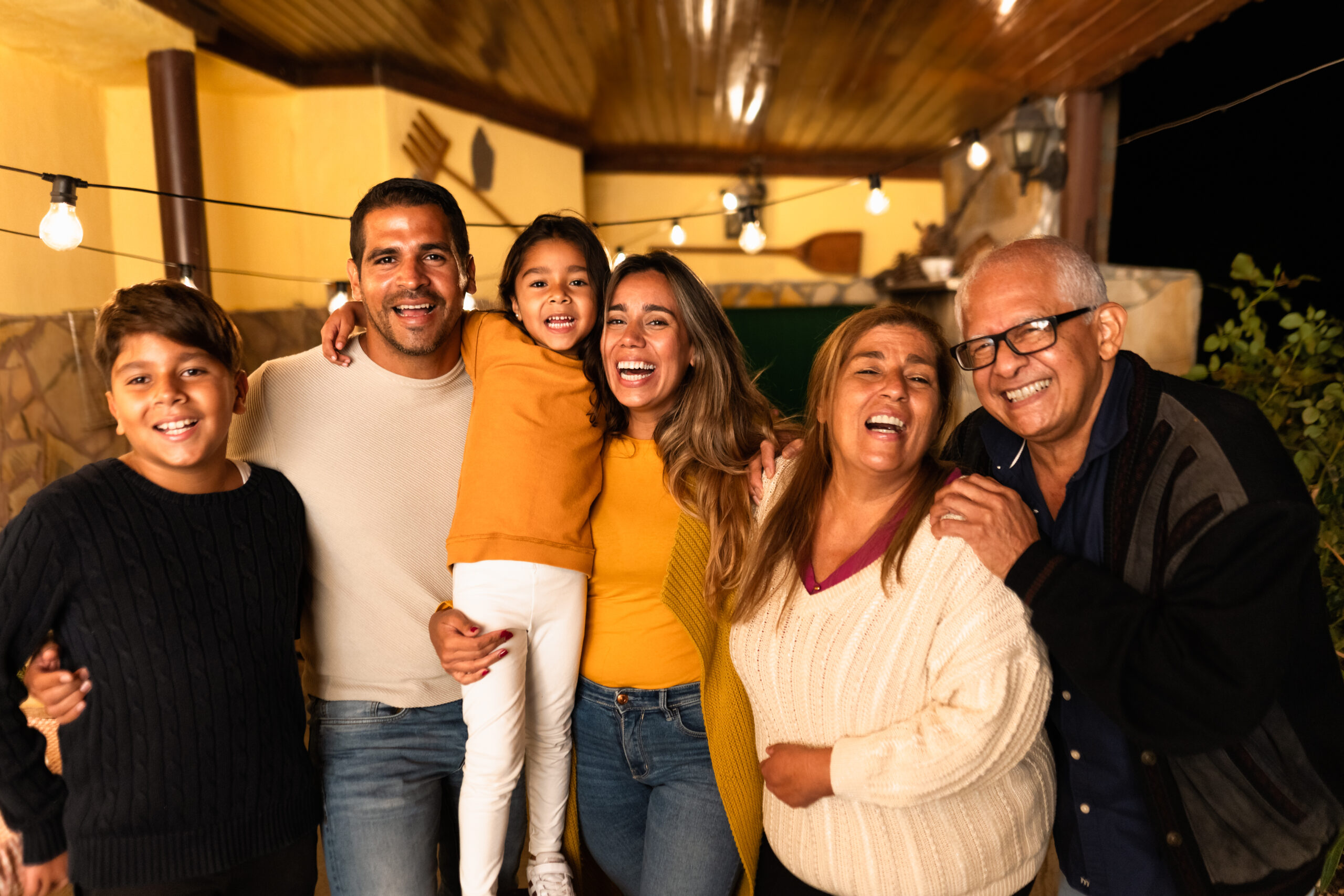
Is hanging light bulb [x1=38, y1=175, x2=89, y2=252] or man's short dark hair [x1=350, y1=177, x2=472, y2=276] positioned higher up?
hanging light bulb [x1=38, y1=175, x2=89, y2=252]

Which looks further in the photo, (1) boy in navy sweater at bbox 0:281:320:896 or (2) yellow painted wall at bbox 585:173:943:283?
(2) yellow painted wall at bbox 585:173:943:283

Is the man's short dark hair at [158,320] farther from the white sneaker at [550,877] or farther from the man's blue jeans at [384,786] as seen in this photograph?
the white sneaker at [550,877]

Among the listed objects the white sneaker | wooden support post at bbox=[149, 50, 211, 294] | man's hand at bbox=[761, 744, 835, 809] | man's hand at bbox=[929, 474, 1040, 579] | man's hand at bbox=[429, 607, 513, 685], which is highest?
wooden support post at bbox=[149, 50, 211, 294]

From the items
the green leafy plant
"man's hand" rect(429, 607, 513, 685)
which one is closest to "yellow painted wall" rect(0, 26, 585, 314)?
"man's hand" rect(429, 607, 513, 685)

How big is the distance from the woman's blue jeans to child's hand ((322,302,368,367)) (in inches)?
34.1

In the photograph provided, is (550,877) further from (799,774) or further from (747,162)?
(747,162)

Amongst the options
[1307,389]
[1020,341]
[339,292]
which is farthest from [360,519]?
[339,292]

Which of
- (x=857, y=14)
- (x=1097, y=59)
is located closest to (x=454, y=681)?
(x=857, y=14)

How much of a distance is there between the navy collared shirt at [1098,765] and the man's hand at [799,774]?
43 cm

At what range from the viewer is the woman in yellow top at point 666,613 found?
1.62 m

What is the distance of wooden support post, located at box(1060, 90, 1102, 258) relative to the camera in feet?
15.5

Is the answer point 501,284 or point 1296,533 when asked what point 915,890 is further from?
point 501,284

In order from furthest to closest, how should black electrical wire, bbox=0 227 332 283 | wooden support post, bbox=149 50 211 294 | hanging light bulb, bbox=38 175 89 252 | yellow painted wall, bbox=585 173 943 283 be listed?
yellow painted wall, bbox=585 173 943 283 → wooden support post, bbox=149 50 211 294 → black electrical wire, bbox=0 227 332 283 → hanging light bulb, bbox=38 175 89 252

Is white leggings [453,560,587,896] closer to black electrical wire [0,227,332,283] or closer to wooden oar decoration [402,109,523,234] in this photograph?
black electrical wire [0,227,332,283]
